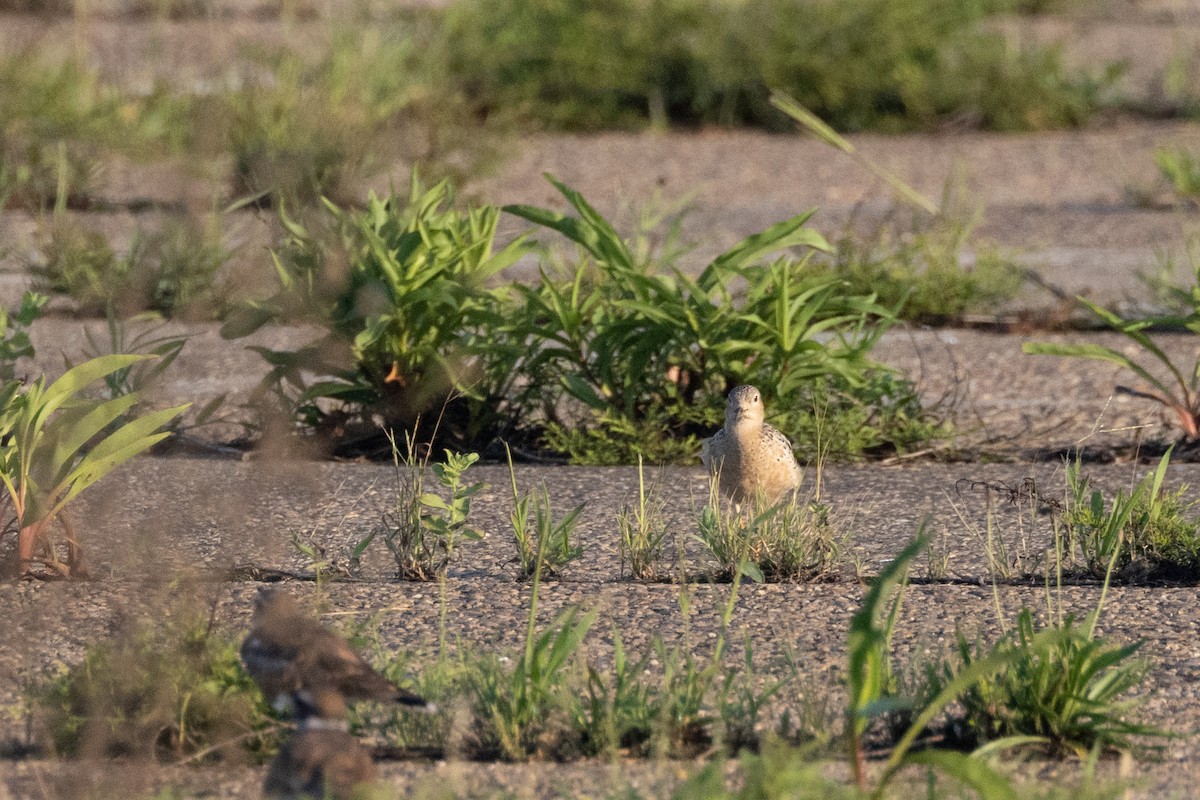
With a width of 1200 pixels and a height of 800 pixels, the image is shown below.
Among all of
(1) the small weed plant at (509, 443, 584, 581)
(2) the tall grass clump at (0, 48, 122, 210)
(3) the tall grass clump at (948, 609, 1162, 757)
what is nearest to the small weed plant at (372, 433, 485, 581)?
(1) the small weed plant at (509, 443, 584, 581)

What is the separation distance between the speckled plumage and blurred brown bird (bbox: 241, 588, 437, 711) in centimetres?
166

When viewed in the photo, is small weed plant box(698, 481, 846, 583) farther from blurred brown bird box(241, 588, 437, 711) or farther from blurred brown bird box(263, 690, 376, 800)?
blurred brown bird box(263, 690, 376, 800)

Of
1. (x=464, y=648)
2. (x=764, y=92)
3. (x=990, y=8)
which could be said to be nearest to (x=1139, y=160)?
(x=764, y=92)

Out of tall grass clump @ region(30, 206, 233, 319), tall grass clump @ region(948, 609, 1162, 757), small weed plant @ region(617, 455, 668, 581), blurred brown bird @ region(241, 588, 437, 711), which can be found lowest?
tall grass clump @ region(30, 206, 233, 319)

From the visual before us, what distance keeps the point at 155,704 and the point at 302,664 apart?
362 mm

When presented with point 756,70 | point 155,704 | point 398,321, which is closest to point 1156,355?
point 398,321

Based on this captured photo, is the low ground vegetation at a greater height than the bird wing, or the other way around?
the bird wing

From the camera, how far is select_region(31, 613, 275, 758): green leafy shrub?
292 cm

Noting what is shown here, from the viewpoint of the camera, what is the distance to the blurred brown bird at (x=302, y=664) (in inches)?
107

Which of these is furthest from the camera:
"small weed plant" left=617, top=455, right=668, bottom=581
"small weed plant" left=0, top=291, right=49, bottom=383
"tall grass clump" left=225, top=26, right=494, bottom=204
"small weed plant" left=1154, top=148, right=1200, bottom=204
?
"small weed plant" left=1154, top=148, right=1200, bottom=204

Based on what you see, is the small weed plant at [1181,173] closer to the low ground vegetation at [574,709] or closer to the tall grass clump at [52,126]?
the tall grass clump at [52,126]

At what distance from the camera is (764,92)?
37.4ft

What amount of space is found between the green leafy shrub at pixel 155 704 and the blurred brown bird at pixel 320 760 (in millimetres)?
277

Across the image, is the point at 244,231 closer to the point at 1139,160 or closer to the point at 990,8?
the point at 1139,160
